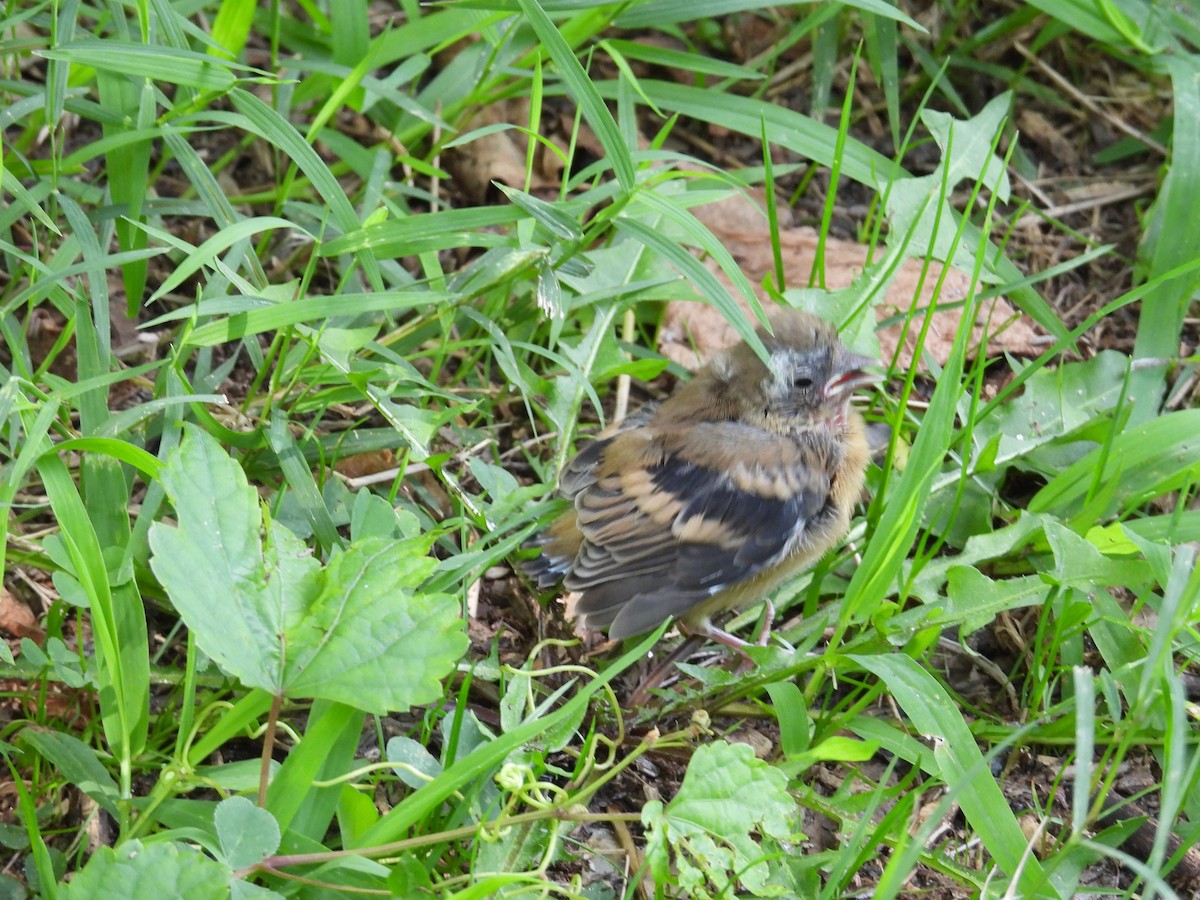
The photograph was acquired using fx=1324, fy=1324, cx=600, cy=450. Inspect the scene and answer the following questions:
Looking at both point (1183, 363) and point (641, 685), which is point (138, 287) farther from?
point (1183, 363)

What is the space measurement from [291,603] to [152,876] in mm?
570

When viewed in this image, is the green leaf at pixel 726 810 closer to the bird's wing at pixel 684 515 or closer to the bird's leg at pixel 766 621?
the bird's wing at pixel 684 515

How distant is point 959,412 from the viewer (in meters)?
3.96

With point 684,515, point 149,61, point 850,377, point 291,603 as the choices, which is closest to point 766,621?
point 684,515

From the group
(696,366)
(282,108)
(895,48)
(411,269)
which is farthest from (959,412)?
(282,108)

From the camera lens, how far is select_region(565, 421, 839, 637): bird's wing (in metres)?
3.44

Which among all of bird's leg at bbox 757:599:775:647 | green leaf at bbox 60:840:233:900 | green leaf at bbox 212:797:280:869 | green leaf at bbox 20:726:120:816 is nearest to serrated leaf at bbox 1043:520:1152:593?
bird's leg at bbox 757:599:775:647

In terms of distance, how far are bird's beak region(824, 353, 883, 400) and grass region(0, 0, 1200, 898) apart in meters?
0.22

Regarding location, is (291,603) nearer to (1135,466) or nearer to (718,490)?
(718,490)

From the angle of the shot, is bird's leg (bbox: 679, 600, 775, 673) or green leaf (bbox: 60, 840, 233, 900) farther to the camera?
bird's leg (bbox: 679, 600, 775, 673)

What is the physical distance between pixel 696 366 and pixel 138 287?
6.00 feet

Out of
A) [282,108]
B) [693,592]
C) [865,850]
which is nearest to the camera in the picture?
[865,850]

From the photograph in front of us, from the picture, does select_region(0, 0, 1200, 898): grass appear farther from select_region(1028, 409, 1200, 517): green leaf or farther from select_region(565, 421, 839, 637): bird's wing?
select_region(565, 421, 839, 637): bird's wing

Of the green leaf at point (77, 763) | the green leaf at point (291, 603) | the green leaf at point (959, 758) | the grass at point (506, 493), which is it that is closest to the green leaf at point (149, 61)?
the grass at point (506, 493)
